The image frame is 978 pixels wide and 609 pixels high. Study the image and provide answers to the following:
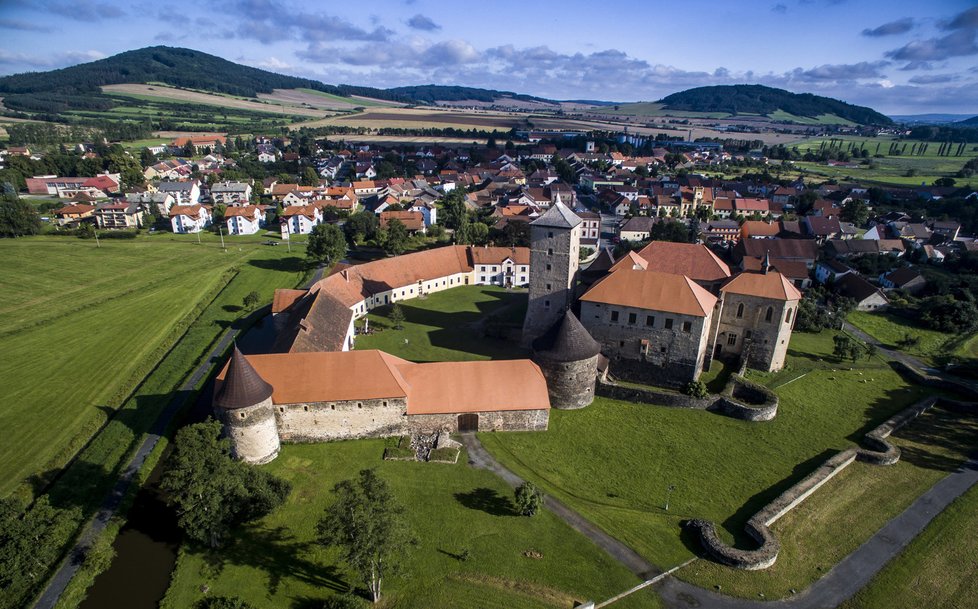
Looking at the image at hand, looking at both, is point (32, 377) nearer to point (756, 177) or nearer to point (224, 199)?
point (224, 199)

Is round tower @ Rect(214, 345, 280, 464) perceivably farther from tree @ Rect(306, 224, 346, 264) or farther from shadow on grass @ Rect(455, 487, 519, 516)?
tree @ Rect(306, 224, 346, 264)

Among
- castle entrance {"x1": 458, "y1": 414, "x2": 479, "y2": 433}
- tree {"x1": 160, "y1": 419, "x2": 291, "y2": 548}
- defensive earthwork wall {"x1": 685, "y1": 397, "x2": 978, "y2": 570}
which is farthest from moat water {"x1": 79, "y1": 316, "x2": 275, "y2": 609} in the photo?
defensive earthwork wall {"x1": 685, "y1": 397, "x2": 978, "y2": 570}

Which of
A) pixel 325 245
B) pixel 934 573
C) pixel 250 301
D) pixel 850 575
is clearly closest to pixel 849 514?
pixel 934 573

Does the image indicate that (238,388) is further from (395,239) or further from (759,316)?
(395,239)

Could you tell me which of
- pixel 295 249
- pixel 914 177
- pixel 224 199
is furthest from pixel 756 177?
pixel 224 199

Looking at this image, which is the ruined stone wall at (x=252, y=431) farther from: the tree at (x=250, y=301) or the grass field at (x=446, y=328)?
the tree at (x=250, y=301)
